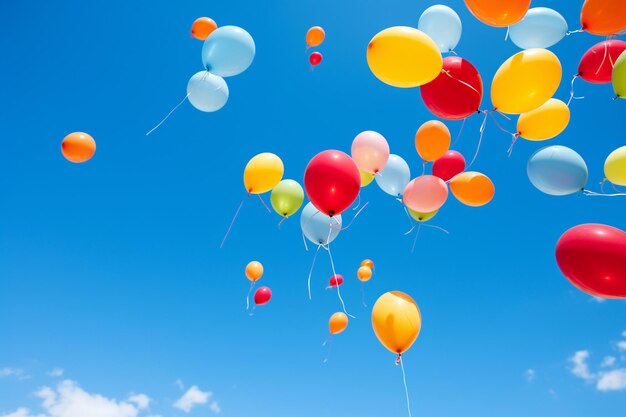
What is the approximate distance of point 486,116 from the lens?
3920mm

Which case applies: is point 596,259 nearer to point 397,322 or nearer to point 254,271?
point 397,322

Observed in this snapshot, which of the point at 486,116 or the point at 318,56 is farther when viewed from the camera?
the point at 318,56

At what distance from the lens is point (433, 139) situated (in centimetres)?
485

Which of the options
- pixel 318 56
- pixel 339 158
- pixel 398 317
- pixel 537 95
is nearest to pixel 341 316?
pixel 398 317

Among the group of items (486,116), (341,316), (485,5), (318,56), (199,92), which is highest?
(318,56)

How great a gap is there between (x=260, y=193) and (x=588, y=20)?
4.51 metres

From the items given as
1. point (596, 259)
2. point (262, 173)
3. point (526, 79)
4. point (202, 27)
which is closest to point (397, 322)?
point (596, 259)

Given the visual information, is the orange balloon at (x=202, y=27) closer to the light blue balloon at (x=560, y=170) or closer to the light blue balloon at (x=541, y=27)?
the light blue balloon at (x=541, y=27)

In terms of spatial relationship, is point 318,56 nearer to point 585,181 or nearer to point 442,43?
point 442,43

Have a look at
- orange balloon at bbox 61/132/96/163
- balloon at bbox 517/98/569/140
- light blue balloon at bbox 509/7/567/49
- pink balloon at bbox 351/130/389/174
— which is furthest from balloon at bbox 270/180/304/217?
light blue balloon at bbox 509/7/567/49

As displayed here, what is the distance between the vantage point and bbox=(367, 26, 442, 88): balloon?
134 inches

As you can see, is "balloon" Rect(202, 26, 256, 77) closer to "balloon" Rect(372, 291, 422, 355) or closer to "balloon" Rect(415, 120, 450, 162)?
"balloon" Rect(415, 120, 450, 162)

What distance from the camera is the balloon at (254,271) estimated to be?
6.98 metres

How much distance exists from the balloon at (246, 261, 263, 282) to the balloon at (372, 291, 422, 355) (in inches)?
146
